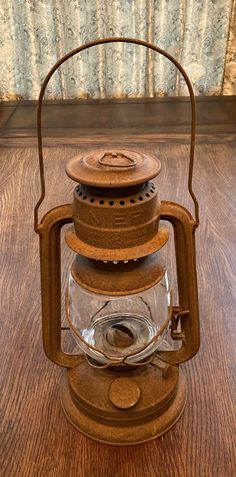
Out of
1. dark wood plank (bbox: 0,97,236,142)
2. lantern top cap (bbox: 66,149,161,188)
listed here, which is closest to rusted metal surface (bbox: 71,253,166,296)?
lantern top cap (bbox: 66,149,161,188)

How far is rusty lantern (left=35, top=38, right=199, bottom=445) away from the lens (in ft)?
2.03

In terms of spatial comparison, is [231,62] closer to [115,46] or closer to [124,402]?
[115,46]

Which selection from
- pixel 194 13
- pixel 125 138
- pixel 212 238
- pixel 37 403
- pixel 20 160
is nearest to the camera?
pixel 37 403

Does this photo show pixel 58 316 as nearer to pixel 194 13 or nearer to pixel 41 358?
pixel 41 358

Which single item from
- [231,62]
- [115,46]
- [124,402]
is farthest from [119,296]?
[231,62]

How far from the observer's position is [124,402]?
2.36 feet

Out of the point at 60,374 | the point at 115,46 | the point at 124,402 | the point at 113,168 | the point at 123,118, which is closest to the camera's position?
the point at 113,168

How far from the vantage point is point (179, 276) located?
717mm

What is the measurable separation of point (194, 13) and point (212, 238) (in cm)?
199

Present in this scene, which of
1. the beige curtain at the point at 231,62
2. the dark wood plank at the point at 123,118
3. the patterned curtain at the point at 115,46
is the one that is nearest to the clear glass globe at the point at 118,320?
the dark wood plank at the point at 123,118

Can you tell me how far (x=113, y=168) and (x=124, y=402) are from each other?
35cm

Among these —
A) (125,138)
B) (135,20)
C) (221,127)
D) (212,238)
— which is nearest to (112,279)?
(212,238)

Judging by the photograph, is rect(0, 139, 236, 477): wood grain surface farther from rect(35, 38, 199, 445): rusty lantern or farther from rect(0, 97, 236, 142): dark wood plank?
rect(0, 97, 236, 142): dark wood plank

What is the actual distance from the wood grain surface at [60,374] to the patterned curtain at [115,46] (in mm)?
1723
